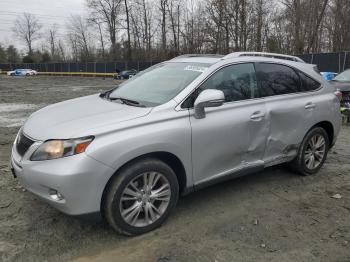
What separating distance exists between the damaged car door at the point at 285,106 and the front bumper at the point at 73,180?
7.43ft

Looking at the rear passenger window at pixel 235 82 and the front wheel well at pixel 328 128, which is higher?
the rear passenger window at pixel 235 82

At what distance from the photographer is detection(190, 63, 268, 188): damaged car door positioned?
3.86m

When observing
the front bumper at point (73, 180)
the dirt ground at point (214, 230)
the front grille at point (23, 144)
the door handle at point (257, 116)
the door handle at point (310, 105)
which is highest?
the door handle at point (310, 105)

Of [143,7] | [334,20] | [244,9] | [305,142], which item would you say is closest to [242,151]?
[305,142]

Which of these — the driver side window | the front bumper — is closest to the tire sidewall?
the driver side window

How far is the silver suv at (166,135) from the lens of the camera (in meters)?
3.20

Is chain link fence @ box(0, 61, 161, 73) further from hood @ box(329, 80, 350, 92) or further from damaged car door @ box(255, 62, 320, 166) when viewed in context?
damaged car door @ box(255, 62, 320, 166)

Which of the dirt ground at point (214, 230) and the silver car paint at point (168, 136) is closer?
the silver car paint at point (168, 136)

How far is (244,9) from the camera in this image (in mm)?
36281

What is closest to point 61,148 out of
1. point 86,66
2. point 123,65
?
point 123,65

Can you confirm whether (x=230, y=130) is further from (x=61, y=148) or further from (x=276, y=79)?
(x=61, y=148)

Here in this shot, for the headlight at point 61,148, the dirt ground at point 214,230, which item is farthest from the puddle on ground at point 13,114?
the headlight at point 61,148

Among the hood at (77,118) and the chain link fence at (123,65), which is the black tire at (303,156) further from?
the chain link fence at (123,65)

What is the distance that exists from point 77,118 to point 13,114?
882 centimetres
